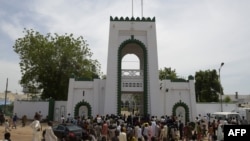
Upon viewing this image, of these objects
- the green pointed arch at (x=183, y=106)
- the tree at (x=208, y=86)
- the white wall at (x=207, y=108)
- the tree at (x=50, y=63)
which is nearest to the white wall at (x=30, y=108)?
the tree at (x=50, y=63)

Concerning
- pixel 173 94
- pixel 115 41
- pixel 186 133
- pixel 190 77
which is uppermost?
pixel 115 41

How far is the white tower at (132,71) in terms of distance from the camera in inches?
971

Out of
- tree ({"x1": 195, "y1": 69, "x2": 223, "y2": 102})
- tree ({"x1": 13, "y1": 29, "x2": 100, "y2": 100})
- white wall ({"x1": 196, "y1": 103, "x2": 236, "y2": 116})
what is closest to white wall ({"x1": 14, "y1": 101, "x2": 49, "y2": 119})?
tree ({"x1": 13, "y1": 29, "x2": 100, "y2": 100})

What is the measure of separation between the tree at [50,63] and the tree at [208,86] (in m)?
20.6

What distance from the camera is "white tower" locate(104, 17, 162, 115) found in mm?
24656

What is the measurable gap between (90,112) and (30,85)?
41.0ft

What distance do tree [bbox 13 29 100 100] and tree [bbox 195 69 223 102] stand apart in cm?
2058

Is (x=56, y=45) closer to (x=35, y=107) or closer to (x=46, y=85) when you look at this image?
(x=46, y=85)

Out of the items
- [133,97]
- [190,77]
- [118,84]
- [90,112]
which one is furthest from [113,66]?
[133,97]

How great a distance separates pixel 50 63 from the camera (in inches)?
1326

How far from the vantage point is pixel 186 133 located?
17.0 m

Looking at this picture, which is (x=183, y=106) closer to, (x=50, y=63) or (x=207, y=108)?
(x=207, y=108)

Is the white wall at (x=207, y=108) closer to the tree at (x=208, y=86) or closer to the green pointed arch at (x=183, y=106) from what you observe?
the green pointed arch at (x=183, y=106)

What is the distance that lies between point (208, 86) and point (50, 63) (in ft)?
84.2
